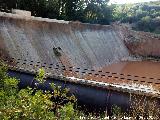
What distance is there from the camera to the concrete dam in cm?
1691

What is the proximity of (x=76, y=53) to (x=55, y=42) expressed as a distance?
2836 millimetres

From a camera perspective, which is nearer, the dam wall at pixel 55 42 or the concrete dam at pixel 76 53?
the concrete dam at pixel 76 53

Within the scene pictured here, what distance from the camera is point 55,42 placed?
2941 cm

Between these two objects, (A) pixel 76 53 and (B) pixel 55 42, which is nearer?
(B) pixel 55 42

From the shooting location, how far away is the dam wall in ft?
80.0

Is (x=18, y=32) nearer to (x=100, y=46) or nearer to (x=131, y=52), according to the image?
(x=100, y=46)

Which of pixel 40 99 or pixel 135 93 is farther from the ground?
pixel 40 99

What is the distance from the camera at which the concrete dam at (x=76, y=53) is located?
55.5 ft

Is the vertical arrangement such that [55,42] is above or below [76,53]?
above

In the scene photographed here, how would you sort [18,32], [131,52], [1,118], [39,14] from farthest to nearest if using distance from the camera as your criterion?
[131,52] < [39,14] < [18,32] < [1,118]

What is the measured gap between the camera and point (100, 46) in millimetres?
38906

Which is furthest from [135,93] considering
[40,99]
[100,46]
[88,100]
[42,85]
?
[100,46]

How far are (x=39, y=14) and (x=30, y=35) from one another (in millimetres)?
12343

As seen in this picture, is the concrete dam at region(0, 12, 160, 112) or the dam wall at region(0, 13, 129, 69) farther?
the dam wall at region(0, 13, 129, 69)
